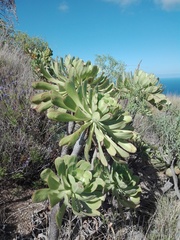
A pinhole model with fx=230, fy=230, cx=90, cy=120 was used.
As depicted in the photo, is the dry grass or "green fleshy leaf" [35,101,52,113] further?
the dry grass

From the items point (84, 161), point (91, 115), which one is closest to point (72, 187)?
point (84, 161)

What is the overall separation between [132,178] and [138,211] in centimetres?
87

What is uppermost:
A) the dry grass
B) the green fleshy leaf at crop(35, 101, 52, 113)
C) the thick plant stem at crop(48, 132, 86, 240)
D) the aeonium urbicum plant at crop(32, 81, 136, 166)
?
the green fleshy leaf at crop(35, 101, 52, 113)

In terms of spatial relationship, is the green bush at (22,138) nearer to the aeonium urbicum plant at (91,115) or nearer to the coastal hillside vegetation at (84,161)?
the coastal hillside vegetation at (84,161)

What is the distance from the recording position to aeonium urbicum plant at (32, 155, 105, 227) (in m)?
1.08

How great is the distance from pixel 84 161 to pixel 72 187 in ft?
0.45

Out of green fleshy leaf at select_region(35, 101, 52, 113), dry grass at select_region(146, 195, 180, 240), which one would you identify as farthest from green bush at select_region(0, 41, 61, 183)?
dry grass at select_region(146, 195, 180, 240)

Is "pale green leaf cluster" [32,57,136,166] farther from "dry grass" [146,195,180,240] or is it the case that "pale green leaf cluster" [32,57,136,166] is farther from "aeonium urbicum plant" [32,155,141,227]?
"dry grass" [146,195,180,240]

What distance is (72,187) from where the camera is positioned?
1106mm

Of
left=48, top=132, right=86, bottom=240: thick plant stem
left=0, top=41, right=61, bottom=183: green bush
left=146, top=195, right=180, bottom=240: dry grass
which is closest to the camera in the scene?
left=48, top=132, right=86, bottom=240: thick plant stem

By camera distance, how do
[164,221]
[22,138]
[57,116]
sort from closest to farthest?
[57,116]
[164,221]
[22,138]

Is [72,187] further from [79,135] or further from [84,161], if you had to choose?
[79,135]

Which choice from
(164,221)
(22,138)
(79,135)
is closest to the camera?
(79,135)

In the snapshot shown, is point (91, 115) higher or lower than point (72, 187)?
higher
